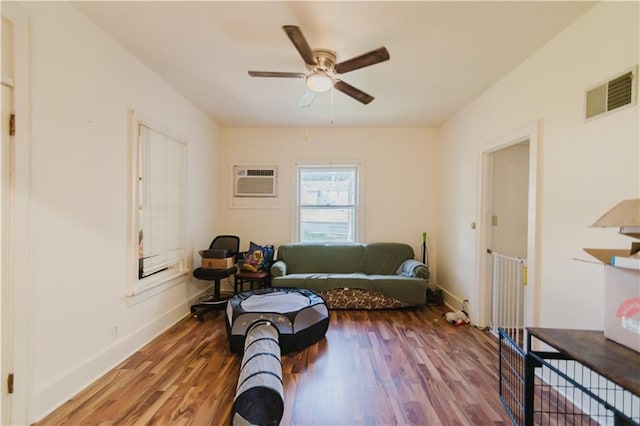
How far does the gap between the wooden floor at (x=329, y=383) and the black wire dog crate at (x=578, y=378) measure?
1.11 feet

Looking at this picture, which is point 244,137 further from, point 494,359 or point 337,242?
point 494,359

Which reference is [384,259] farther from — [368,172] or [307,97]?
[307,97]

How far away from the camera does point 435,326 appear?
3.31m

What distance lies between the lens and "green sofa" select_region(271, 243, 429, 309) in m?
3.80

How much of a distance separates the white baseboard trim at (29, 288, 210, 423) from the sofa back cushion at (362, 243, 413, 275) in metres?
2.80

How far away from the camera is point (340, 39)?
2.22 meters

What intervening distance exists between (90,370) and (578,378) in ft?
11.7

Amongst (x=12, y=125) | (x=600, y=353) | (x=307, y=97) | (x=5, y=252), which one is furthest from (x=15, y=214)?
(x=600, y=353)

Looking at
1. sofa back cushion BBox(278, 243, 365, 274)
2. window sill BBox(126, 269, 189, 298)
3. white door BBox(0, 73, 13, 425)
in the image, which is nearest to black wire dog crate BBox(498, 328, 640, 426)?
sofa back cushion BBox(278, 243, 365, 274)

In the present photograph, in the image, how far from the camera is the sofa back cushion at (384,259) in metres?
4.35

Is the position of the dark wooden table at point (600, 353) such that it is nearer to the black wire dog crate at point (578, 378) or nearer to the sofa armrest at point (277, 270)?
the black wire dog crate at point (578, 378)

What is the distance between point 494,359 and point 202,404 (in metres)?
2.51

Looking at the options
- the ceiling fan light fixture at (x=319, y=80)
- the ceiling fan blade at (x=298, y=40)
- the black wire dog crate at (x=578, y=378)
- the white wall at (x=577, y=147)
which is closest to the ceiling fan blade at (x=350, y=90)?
the ceiling fan light fixture at (x=319, y=80)

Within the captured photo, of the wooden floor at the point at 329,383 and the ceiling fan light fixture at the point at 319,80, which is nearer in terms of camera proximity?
the wooden floor at the point at 329,383
